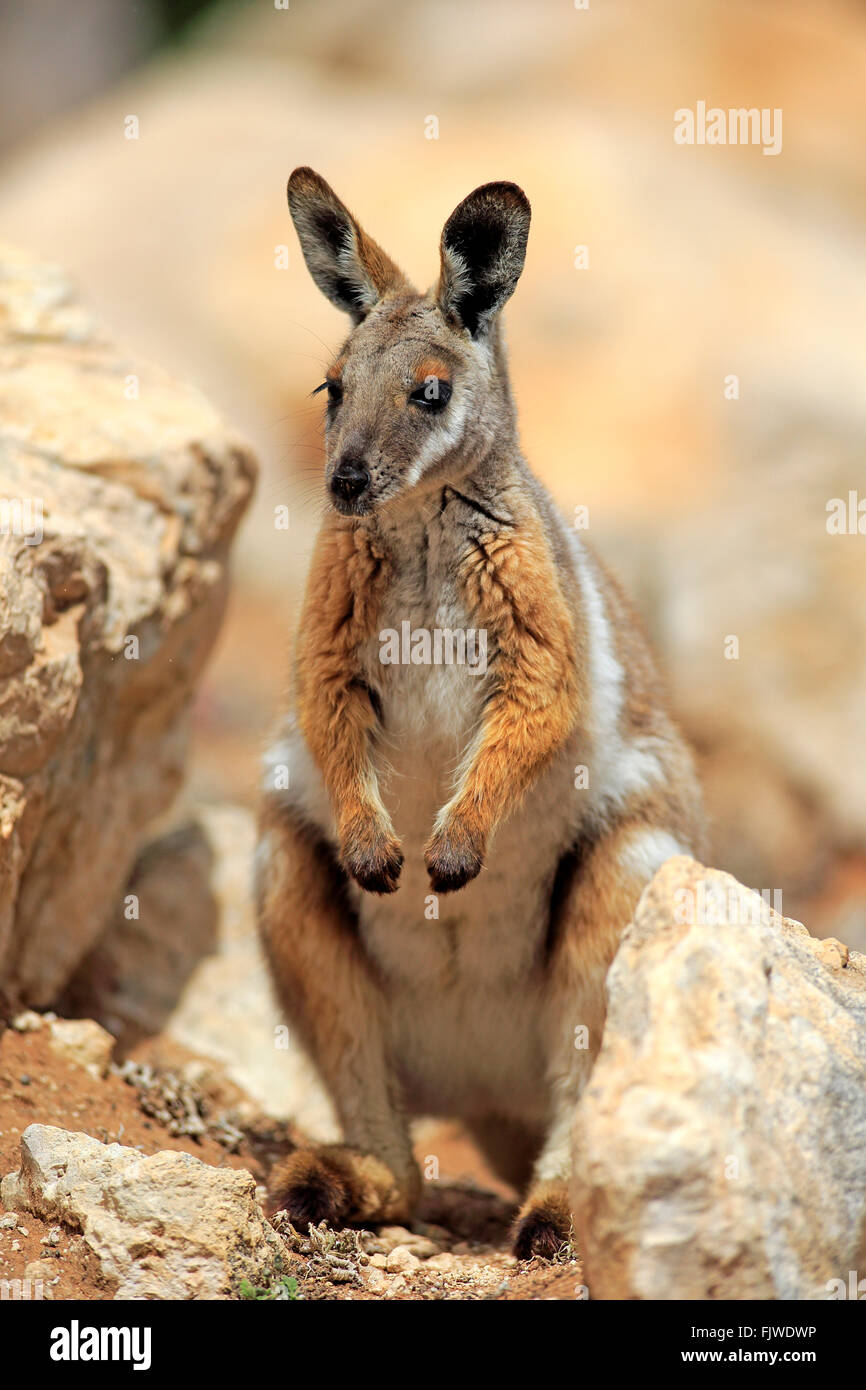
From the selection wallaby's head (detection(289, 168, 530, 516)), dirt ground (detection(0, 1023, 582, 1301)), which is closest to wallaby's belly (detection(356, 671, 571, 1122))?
dirt ground (detection(0, 1023, 582, 1301))

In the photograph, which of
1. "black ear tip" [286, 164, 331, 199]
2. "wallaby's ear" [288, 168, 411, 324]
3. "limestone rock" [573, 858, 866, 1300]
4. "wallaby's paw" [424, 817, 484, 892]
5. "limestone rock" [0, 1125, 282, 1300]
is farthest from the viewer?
"wallaby's ear" [288, 168, 411, 324]

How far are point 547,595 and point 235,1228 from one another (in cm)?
229

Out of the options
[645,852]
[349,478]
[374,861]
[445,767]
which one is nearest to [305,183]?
[349,478]

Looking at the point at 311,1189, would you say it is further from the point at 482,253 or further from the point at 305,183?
the point at 305,183

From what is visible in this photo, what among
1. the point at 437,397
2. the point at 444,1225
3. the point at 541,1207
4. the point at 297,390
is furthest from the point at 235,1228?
the point at 297,390

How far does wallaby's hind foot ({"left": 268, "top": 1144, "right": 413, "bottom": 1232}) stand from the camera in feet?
16.7

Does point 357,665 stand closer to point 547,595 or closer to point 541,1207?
point 547,595

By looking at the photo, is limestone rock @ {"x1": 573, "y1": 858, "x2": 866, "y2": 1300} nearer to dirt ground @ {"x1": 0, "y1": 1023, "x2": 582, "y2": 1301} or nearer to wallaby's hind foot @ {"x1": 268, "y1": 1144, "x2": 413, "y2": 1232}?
dirt ground @ {"x1": 0, "y1": 1023, "x2": 582, "y2": 1301}

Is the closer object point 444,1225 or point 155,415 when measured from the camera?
point 444,1225

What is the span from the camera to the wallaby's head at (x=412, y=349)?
4789mm

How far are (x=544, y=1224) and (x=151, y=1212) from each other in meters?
1.46

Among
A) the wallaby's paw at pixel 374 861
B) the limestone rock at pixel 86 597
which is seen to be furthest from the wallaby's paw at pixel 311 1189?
the limestone rock at pixel 86 597

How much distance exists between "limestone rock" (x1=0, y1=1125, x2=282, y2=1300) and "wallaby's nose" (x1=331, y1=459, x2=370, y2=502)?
213 cm

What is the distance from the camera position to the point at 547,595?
5.02 metres
